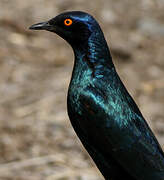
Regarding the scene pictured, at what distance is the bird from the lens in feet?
14.4

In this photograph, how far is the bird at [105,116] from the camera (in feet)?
14.4

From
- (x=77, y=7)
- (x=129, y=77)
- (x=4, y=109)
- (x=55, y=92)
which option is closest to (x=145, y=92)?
(x=129, y=77)

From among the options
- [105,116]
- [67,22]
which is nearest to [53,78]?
[67,22]

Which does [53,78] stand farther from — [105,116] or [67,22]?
[105,116]

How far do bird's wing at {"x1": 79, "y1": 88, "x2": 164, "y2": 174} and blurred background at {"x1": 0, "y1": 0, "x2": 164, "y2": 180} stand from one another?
97.4 inches

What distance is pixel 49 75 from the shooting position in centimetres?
882

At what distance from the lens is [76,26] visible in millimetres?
4504

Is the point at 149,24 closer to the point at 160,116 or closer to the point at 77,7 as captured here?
the point at 77,7

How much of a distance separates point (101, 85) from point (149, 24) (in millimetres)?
6036

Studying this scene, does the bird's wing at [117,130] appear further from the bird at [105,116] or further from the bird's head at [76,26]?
the bird's head at [76,26]

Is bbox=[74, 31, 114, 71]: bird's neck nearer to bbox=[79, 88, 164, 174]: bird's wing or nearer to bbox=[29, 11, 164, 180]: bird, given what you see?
bbox=[29, 11, 164, 180]: bird

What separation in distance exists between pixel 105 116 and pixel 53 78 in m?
4.32

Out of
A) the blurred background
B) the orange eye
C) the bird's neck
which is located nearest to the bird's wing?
the bird's neck

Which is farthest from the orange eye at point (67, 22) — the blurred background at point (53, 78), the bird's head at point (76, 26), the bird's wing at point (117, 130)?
the blurred background at point (53, 78)
